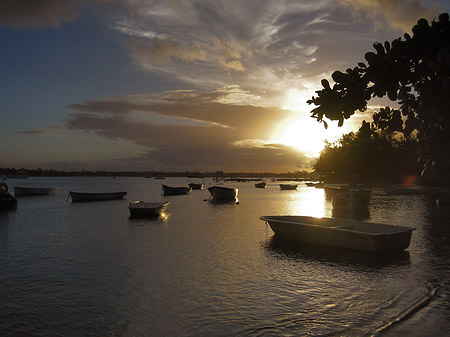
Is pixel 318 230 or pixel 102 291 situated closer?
pixel 102 291

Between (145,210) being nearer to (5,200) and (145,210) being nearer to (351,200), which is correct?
(5,200)

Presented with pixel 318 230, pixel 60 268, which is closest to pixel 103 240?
pixel 60 268

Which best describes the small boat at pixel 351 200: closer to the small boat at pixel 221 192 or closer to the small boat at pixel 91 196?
the small boat at pixel 221 192

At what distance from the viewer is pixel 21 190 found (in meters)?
72.5

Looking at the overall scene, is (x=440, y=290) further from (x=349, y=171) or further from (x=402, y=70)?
(x=349, y=171)

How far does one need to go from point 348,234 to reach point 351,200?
23175 millimetres

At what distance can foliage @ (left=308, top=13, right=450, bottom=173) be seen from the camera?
5.44 metres

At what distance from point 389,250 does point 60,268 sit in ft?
49.9

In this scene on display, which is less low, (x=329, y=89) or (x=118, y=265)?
(x=329, y=89)

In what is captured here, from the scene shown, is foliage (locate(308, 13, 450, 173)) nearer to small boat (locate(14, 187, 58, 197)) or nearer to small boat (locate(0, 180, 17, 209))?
small boat (locate(0, 180, 17, 209))

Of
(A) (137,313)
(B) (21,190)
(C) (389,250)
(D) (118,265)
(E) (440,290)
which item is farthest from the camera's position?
(B) (21,190)

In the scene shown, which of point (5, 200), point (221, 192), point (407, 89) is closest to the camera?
point (407, 89)

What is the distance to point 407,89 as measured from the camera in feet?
20.5

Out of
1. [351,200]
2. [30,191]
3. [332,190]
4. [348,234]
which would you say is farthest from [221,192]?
[348,234]
